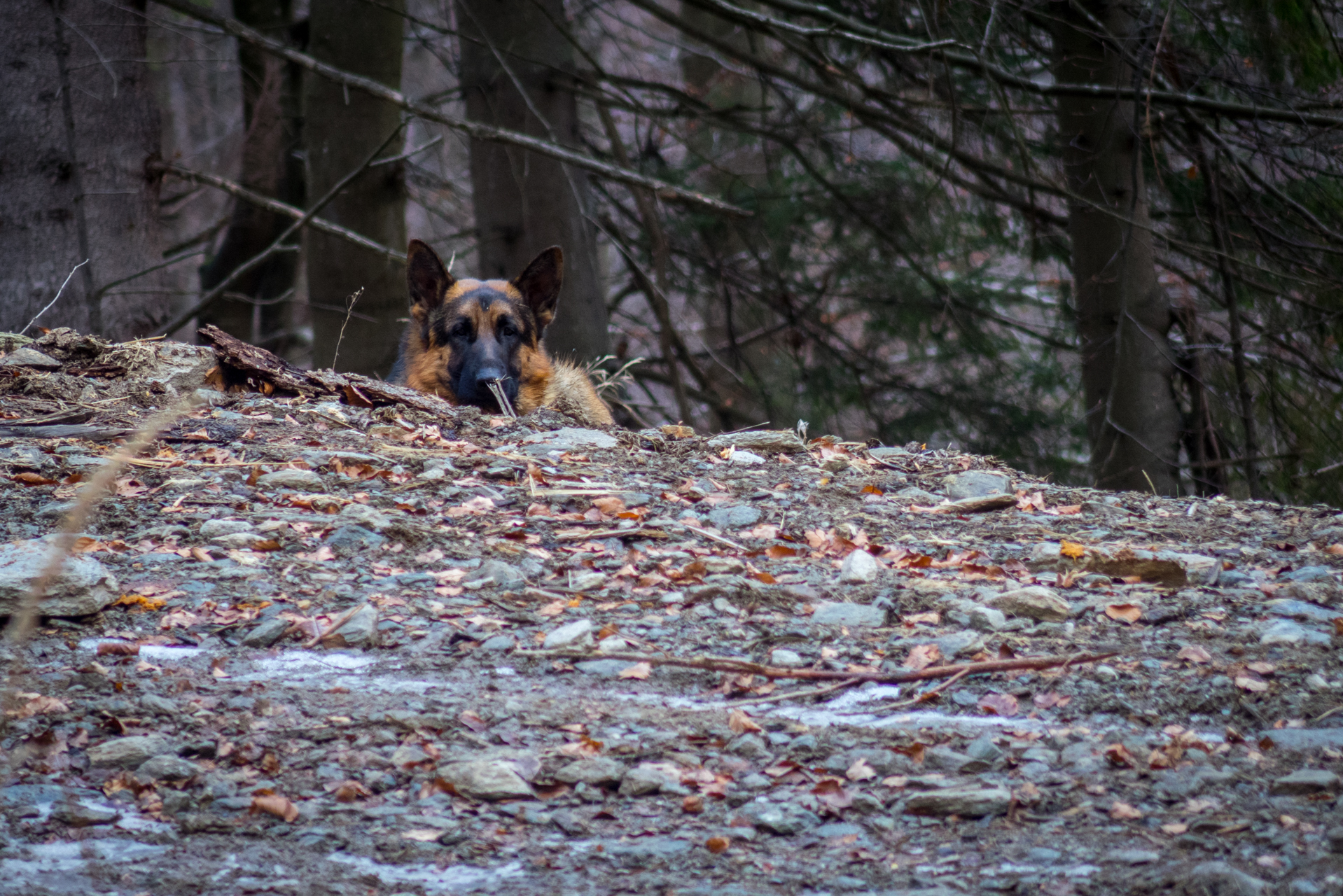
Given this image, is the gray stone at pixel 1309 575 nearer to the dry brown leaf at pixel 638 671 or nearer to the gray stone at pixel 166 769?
the dry brown leaf at pixel 638 671

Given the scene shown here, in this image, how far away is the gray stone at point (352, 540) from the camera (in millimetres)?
3615

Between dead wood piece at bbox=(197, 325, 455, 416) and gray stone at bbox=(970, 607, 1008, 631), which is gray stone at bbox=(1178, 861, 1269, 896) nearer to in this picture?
gray stone at bbox=(970, 607, 1008, 631)

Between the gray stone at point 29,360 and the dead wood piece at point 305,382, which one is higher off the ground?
the gray stone at point 29,360

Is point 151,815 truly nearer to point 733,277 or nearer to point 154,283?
point 154,283

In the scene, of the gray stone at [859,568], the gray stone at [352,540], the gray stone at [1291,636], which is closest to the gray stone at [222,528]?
the gray stone at [352,540]

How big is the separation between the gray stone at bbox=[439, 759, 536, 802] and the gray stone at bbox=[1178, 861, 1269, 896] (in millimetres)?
1333

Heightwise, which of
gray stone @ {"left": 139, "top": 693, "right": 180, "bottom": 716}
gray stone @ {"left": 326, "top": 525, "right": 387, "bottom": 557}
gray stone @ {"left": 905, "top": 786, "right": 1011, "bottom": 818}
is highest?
gray stone @ {"left": 326, "top": 525, "right": 387, "bottom": 557}

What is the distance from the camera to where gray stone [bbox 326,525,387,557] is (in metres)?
3.62

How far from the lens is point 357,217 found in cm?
934

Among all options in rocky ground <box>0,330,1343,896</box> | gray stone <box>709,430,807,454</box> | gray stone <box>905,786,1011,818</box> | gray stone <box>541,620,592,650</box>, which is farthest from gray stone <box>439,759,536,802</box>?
gray stone <box>709,430,807,454</box>

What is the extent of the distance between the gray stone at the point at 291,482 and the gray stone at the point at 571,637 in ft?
4.81

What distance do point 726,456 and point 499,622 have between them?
201 cm

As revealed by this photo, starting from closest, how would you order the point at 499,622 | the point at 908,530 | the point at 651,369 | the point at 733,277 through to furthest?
the point at 499,622 < the point at 908,530 < the point at 733,277 < the point at 651,369

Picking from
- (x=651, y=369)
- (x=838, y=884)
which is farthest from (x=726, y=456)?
(x=651, y=369)
